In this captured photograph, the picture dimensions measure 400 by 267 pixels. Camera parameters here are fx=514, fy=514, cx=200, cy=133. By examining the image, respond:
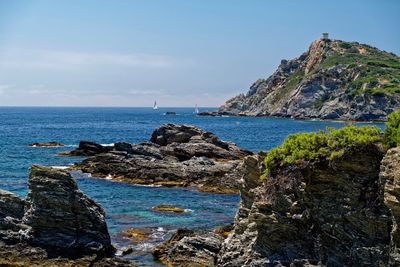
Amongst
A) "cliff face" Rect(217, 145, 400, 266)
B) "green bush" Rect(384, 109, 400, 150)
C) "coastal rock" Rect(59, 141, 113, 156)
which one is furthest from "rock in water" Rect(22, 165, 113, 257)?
"coastal rock" Rect(59, 141, 113, 156)

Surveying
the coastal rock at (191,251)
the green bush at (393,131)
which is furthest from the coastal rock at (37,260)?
the green bush at (393,131)

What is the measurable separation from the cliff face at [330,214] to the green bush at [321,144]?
30cm

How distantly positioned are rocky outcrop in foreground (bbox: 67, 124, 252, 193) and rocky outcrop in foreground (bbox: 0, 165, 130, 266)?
1008 inches

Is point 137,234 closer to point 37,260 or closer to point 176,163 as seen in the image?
point 37,260

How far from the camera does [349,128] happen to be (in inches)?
876

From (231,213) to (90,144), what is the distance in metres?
44.0

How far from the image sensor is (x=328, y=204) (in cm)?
2167

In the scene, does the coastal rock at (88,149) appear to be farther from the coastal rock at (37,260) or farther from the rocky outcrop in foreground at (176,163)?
the coastal rock at (37,260)

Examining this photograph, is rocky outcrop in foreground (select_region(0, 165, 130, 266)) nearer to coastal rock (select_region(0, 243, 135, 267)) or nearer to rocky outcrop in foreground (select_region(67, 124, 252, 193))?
coastal rock (select_region(0, 243, 135, 267))

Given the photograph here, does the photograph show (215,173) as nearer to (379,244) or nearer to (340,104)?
(379,244)

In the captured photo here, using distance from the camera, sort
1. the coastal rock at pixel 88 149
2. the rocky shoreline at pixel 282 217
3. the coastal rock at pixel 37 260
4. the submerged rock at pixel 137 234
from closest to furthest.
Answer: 1. the rocky shoreline at pixel 282 217
2. the coastal rock at pixel 37 260
3. the submerged rock at pixel 137 234
4. the coastal rock at pixel 88 149

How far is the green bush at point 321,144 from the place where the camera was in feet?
70.3

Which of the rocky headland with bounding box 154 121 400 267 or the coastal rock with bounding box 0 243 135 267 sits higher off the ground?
the rocky headland with bounding box 154 121 400 267

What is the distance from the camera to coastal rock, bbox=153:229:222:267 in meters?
27.7
